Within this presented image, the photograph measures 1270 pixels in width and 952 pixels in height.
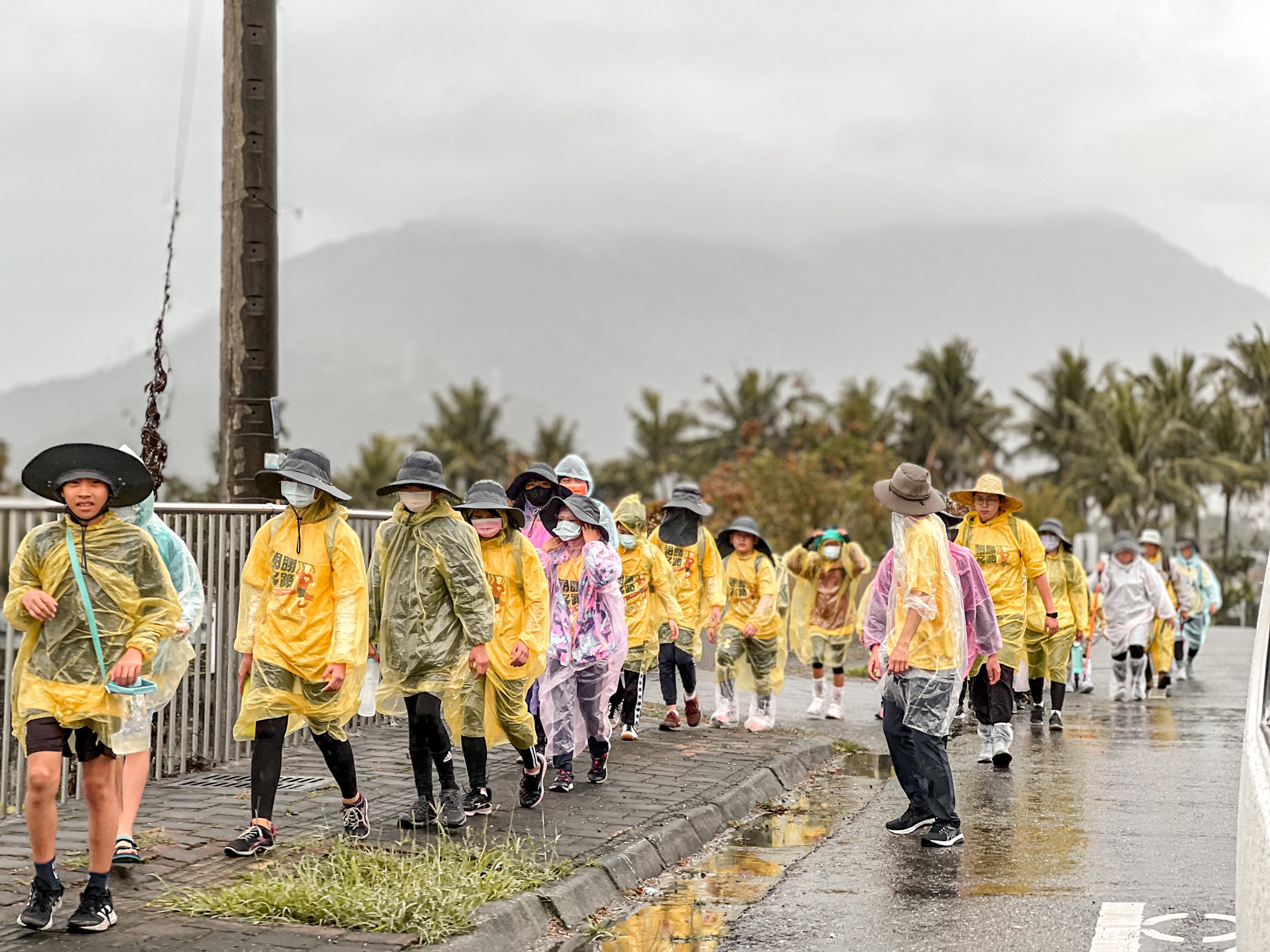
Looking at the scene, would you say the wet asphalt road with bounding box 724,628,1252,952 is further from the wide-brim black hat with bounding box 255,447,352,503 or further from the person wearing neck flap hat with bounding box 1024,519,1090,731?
the wide-brim black hat with bounding box 255,447,352,503

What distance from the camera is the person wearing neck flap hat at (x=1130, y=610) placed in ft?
54.0

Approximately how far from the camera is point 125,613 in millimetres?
5934

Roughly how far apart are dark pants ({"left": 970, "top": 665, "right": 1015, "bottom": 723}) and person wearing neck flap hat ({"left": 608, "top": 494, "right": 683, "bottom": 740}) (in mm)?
2337

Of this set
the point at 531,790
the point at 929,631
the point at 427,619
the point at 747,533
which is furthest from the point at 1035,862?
the point at 747,533

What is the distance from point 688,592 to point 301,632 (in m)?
5.51

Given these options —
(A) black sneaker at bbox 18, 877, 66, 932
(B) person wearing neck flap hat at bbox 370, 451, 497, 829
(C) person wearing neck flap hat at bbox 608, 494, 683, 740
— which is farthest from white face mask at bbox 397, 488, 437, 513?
(C) person wearing neck flap hat at bbox 608, 494, 683, 740

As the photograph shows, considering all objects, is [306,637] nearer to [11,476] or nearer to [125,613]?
[125,613]

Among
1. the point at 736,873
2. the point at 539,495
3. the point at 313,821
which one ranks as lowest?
the point at 736,873

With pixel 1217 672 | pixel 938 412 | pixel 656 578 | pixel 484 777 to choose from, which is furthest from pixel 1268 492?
pixel 484 777

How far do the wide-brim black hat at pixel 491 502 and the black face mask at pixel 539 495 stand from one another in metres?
1.11

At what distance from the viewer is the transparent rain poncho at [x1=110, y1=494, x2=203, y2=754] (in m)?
6.20

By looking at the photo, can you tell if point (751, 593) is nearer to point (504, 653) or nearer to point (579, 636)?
point (579, 636)

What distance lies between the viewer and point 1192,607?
2083cm

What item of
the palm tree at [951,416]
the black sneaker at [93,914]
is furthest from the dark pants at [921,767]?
the palm tree at [951,416]
